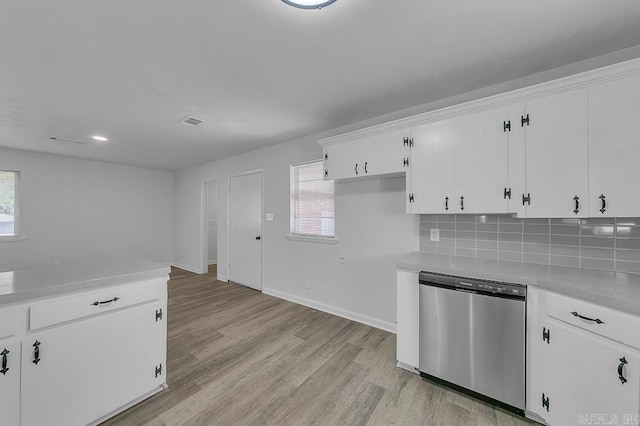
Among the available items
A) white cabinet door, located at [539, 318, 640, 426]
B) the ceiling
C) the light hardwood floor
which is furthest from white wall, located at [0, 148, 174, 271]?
white cabinet door, located at [539, 318, 640, 426]

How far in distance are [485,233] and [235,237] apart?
404 cm

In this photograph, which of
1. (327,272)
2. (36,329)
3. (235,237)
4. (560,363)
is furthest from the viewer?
(235,237)

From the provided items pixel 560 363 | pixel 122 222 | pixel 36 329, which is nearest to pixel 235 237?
pixel 122 222

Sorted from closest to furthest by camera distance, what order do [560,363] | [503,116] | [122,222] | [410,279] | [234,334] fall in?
[560,363], [503,116], [410,279], [234,334], [122,222]

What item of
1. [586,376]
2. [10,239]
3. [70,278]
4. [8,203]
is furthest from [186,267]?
[586,376]

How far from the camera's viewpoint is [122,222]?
18.4ft

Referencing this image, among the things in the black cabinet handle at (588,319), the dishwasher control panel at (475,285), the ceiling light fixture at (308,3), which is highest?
the ceiling light fixture at (308,3)

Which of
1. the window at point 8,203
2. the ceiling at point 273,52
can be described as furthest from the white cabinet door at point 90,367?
the window at point 8,203

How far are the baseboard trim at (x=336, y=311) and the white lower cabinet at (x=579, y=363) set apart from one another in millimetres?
1400

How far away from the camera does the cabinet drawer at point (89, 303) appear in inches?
53.2

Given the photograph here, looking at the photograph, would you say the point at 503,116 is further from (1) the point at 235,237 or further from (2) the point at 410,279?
(1) the point at 235,237

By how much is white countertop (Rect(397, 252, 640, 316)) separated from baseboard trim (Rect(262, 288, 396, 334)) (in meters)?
1.07

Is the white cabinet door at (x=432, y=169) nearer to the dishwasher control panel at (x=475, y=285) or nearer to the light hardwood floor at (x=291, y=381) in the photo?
the dishwasher control panel at (x=475, y=285)

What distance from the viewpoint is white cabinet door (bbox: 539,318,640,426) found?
1221mm
